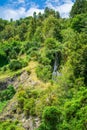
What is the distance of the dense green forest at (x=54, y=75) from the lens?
44.6 m

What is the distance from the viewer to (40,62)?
71000mm

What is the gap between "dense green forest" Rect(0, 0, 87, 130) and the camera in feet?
146

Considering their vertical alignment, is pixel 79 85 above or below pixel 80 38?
below

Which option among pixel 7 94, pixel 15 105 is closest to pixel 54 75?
pixel 15 105

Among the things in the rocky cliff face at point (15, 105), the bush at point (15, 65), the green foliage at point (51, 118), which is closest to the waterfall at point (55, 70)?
the rocky cliff face at point (15, 105)

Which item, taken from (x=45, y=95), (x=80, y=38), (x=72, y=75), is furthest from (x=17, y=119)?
(x=80, y=38)

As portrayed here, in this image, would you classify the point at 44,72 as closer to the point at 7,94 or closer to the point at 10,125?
the point at 7,94

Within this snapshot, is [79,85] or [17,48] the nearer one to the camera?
[79,85]

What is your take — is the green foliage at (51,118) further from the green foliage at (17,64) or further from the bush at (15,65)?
the bush at (15,65)

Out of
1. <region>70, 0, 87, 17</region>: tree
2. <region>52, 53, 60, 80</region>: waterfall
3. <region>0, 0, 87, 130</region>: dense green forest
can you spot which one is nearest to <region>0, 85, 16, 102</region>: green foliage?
<region>0, 0, 87, 130</region>: dense green forest

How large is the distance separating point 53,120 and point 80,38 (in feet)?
54.0

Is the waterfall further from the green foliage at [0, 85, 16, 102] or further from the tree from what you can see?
the tree

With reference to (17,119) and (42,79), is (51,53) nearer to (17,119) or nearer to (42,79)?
(42,79)

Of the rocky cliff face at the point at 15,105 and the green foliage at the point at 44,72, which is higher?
the green foliage at the point at 44,72
